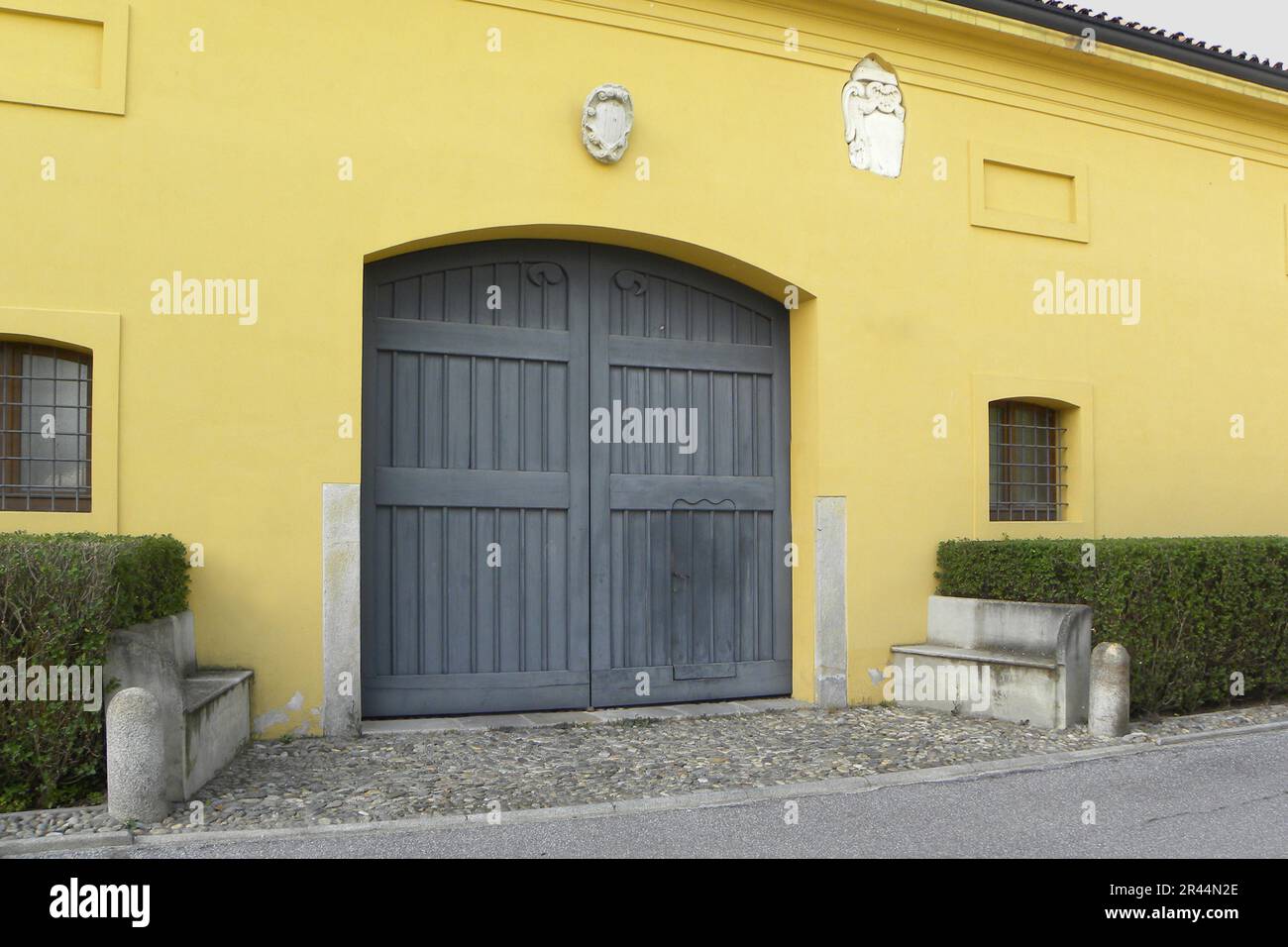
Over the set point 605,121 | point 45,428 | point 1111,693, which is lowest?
point 1111,693

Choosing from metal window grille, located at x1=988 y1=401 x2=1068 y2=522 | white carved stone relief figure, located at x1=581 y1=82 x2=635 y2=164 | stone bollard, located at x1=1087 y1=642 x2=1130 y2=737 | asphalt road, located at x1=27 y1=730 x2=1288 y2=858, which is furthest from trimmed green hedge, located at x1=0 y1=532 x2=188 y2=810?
metal window grille, located at x1=988 y1=401 x2=1068 y2=522

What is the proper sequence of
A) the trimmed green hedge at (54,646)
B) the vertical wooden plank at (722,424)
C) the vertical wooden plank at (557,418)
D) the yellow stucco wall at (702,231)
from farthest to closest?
1. the vertical wooden plank at (722,424)
2. the vertical wooden plank at (557,418)
3. the yellow stucco wall at (702,231)
4. the trimmed green hedge at (54,646)

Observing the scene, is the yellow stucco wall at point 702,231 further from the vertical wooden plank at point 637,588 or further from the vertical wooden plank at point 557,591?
the vertical wooden plank at point 557,591

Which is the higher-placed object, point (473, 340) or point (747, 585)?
point (473, 340)

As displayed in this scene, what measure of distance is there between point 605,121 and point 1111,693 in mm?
5379

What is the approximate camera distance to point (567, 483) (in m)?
8.41

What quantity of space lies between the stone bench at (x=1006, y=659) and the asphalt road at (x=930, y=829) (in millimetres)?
1188

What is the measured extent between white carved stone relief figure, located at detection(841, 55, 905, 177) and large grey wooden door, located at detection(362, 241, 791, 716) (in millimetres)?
1510

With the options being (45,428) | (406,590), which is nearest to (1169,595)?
(406,590)

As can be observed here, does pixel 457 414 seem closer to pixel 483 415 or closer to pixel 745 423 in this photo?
pixel 483 415

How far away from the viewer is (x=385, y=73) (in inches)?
302

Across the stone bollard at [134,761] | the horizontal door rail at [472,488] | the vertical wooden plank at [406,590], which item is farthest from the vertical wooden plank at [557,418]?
the stone bollard at [134,761]

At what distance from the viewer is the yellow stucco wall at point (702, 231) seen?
7.05 m

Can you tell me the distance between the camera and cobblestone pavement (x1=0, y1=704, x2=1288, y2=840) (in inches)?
222
